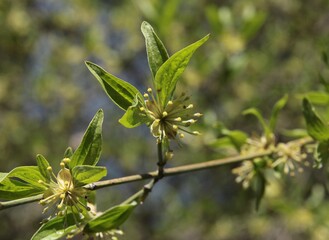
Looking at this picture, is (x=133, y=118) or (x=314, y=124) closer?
(x=133, y=118)

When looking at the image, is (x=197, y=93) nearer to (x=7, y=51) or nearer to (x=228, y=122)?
(x=228, y=122)

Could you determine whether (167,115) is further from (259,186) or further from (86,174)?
(259,186)

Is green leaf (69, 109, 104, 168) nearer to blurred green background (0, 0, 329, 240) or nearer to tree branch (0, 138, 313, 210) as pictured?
tree branch (0, 138, 313, 210)

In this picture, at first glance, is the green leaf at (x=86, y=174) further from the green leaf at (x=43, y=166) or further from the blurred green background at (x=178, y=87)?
the blurred green background at (x=178, y=87)

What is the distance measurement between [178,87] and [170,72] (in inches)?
62.5

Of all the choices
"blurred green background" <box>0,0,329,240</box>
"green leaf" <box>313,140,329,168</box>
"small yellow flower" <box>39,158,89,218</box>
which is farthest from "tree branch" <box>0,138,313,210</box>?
"blurred green background" <box>0,0,329,240</box>

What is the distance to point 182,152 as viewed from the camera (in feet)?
12.7

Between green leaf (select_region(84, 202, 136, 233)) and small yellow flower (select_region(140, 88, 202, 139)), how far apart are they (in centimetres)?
18

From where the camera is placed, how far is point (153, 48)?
111 cm

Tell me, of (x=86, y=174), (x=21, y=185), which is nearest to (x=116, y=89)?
(x=86, y=174)

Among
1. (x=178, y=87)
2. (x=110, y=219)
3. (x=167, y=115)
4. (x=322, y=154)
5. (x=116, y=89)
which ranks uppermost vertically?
(x=116, y=89)

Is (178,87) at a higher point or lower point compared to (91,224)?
lower

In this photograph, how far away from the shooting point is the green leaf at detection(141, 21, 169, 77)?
110 cm

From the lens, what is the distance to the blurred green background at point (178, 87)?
8.91 ft
